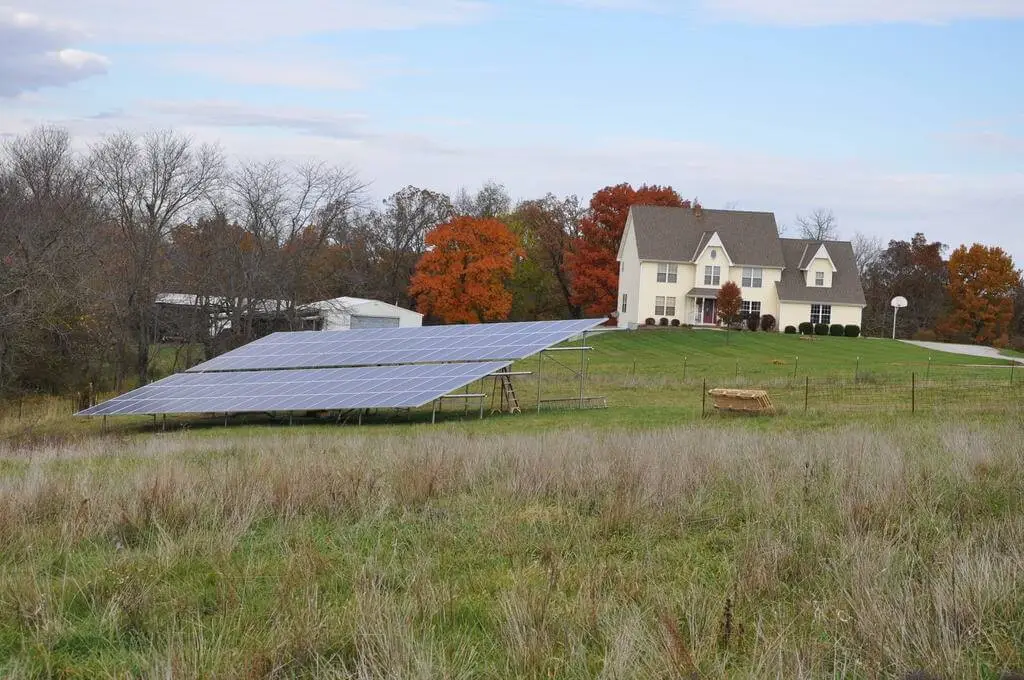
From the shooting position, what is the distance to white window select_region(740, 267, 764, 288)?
72.4 meters

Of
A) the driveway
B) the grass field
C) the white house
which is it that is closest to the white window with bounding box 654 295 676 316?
the driveway

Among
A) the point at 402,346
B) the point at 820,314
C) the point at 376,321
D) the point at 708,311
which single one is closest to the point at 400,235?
the point at 376,321

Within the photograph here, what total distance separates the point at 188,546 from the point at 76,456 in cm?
1049

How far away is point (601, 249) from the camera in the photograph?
79.4 meters

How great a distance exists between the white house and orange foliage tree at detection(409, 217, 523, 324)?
12.4 ft

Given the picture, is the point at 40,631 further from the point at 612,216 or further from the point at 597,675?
the point at 612,216

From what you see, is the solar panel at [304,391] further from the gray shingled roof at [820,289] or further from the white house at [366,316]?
the gray shingled roof at [820,289]

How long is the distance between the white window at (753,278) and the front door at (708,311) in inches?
98.4

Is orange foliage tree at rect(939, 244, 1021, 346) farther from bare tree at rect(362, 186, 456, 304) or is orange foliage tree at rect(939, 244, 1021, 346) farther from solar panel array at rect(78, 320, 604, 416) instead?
solar panel array at rect(78, 320, 604, 416)

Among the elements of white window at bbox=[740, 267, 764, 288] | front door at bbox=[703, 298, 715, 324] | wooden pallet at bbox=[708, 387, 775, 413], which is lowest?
wooden pallet at bbox=[708, 387, 775, 413]

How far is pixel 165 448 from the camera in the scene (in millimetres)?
18688

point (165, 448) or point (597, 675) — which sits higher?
point (597, 675)

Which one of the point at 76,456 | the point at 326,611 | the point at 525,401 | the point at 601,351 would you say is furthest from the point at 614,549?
the point at 601,351

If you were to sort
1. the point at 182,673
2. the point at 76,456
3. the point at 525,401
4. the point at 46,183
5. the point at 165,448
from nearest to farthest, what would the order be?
the point at 182,673
the point at 76,456
the point at 165,448
the point at 525,401
the point at 46,183
